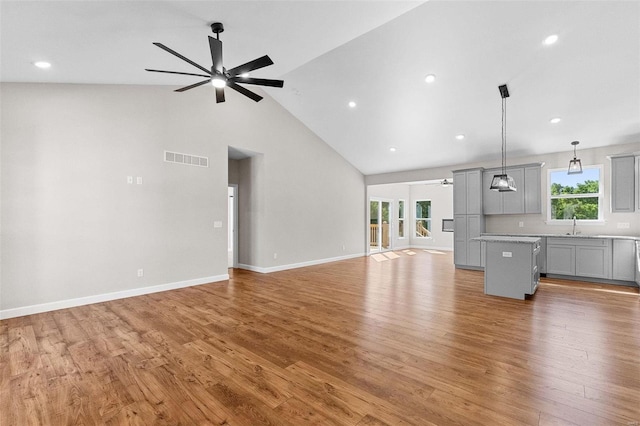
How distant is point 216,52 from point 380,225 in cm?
894

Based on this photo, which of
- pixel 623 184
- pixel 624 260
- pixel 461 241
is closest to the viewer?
pixel 624 260

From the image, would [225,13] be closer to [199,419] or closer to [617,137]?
[199,419]

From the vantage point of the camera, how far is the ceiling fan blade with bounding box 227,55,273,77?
8.98ft

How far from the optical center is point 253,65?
2.85 metres

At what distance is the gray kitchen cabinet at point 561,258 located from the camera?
5.94 metres

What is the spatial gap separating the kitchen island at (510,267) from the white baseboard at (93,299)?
16.7 feet

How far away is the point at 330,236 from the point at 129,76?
586cm

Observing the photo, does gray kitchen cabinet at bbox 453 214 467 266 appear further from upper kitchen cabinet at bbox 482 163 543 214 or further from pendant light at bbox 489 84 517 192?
pendant light at bbox 489 84 517 192

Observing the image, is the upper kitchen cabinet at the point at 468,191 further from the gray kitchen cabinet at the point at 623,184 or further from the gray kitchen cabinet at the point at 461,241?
the gray kitchen cabinet at the point at 623,184

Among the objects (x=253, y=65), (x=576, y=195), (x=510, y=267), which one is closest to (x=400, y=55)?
(x=253, y=65)

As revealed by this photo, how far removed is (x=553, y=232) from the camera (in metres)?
6.57

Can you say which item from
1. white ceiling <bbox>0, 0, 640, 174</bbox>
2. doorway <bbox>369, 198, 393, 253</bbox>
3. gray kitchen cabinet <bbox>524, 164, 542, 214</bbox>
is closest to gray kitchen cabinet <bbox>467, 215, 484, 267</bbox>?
gray kitchen cabinet <bbox>524, 164, 542, 214</bbox>

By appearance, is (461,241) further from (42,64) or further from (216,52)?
(42,64)

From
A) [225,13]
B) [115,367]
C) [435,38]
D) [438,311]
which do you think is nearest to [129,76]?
[225,13]
